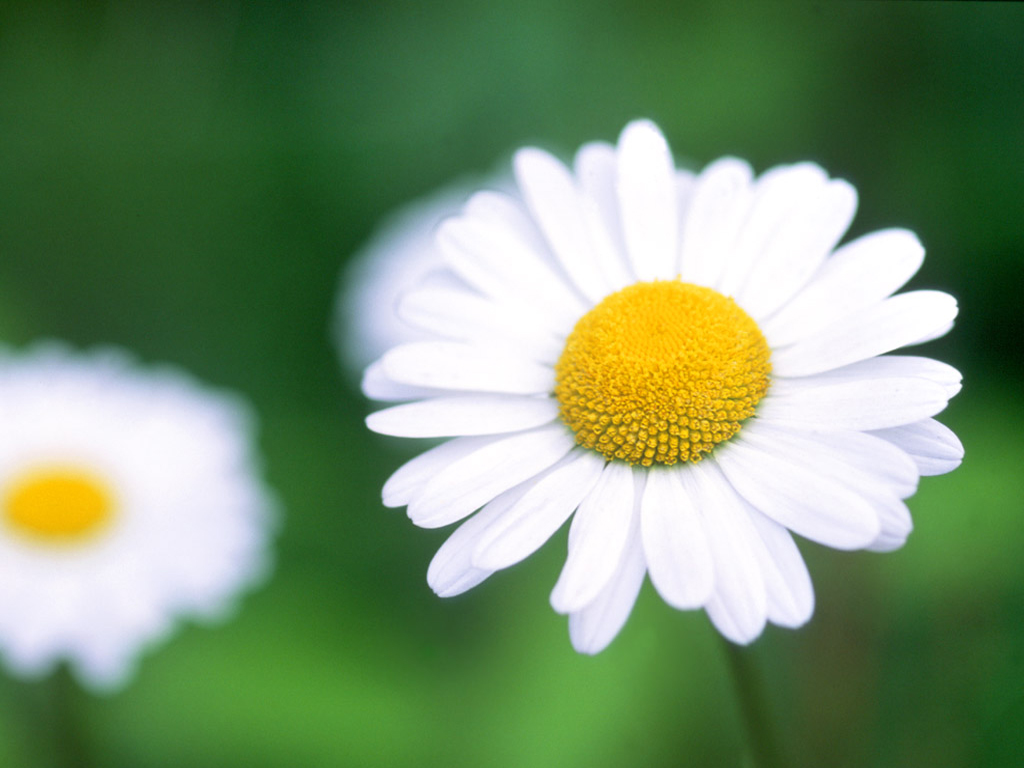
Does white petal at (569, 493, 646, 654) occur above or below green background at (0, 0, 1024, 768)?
below

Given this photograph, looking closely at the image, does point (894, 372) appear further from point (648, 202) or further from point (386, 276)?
point (386, 276)

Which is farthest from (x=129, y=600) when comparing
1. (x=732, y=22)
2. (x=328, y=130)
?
(x=732, y=22)

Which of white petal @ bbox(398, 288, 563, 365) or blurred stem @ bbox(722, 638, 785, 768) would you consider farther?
white petal @ bbox(398, 288, 563, 365)

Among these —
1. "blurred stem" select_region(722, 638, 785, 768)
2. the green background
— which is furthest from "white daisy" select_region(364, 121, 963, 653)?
the green background

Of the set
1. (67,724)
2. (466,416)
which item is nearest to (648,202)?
(466,416)

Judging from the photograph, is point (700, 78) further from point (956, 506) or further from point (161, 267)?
point (161, 267)

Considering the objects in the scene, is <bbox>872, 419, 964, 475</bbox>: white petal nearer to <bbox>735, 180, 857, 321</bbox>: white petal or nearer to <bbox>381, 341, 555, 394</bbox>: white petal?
<bbox>735, 180, 857, 321</bbox>: white petal

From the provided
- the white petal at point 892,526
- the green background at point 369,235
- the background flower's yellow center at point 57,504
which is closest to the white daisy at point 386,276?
the green background at point 369,235

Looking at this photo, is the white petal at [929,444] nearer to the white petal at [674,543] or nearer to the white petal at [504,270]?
the white petal at [674,543]
